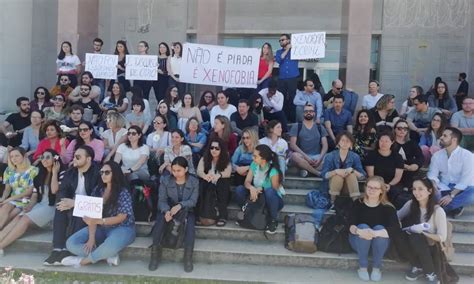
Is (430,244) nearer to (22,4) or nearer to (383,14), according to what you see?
(383,14)

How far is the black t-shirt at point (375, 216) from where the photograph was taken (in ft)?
17.6

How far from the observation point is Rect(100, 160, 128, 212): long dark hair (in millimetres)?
5594

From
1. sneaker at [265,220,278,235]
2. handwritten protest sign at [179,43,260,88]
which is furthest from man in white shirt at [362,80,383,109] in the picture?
sneaker at [265,220,278,235]

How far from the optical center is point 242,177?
675 centimetres

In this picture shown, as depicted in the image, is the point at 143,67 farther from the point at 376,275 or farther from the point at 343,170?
the point at 376,275

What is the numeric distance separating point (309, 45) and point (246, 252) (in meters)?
4.84

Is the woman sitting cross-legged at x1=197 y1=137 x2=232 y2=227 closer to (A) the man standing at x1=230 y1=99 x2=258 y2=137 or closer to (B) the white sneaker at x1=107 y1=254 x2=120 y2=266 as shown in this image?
(B) the white sneaker at x1=107 y1=254 x2=120 y2=266

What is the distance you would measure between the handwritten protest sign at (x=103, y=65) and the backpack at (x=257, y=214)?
5.15 metres

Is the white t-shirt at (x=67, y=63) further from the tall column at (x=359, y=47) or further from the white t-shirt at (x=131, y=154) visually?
the tall column at (x=359, y=47)

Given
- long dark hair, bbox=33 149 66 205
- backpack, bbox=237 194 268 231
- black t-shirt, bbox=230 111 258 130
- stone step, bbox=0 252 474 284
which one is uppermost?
black t-shirt, bbox=230 111 258 130

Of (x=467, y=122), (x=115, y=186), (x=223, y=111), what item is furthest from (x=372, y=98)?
(x=115, y=186)

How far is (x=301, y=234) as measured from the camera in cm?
579

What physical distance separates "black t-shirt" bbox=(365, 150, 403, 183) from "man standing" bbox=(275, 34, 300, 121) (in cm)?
318

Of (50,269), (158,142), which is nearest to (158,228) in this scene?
(50,269)
